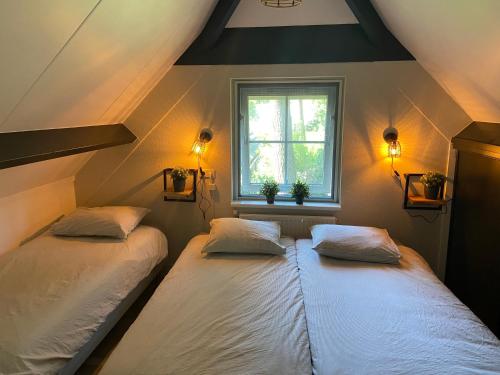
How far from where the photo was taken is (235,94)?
9.82ft

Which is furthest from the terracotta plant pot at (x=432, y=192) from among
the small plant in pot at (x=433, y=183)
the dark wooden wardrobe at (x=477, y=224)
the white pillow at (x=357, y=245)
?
the white pillow at (x=357, y=245)

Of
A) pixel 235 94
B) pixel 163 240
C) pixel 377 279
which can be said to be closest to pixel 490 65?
pixel 377 279

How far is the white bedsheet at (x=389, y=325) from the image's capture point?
150 centimetres

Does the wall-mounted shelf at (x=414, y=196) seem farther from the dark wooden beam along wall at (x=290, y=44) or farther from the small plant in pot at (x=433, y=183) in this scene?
the dark wooden beam along wall at (x=290, y=44)

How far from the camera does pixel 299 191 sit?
2975mm

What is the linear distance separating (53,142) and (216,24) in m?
1.43

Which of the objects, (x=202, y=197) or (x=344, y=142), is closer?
(x=344, y=142)

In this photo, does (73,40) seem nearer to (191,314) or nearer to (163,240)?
(191,314)

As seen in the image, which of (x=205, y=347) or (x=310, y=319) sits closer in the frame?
(x=205, y=347)

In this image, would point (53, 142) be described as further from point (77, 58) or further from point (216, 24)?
point (216, 24)

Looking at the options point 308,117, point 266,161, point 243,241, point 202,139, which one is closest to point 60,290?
point 243,241

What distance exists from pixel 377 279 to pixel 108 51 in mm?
2054

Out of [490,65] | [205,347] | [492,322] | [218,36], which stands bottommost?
[492,322]

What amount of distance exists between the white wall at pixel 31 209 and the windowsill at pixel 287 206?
1.48 meters
